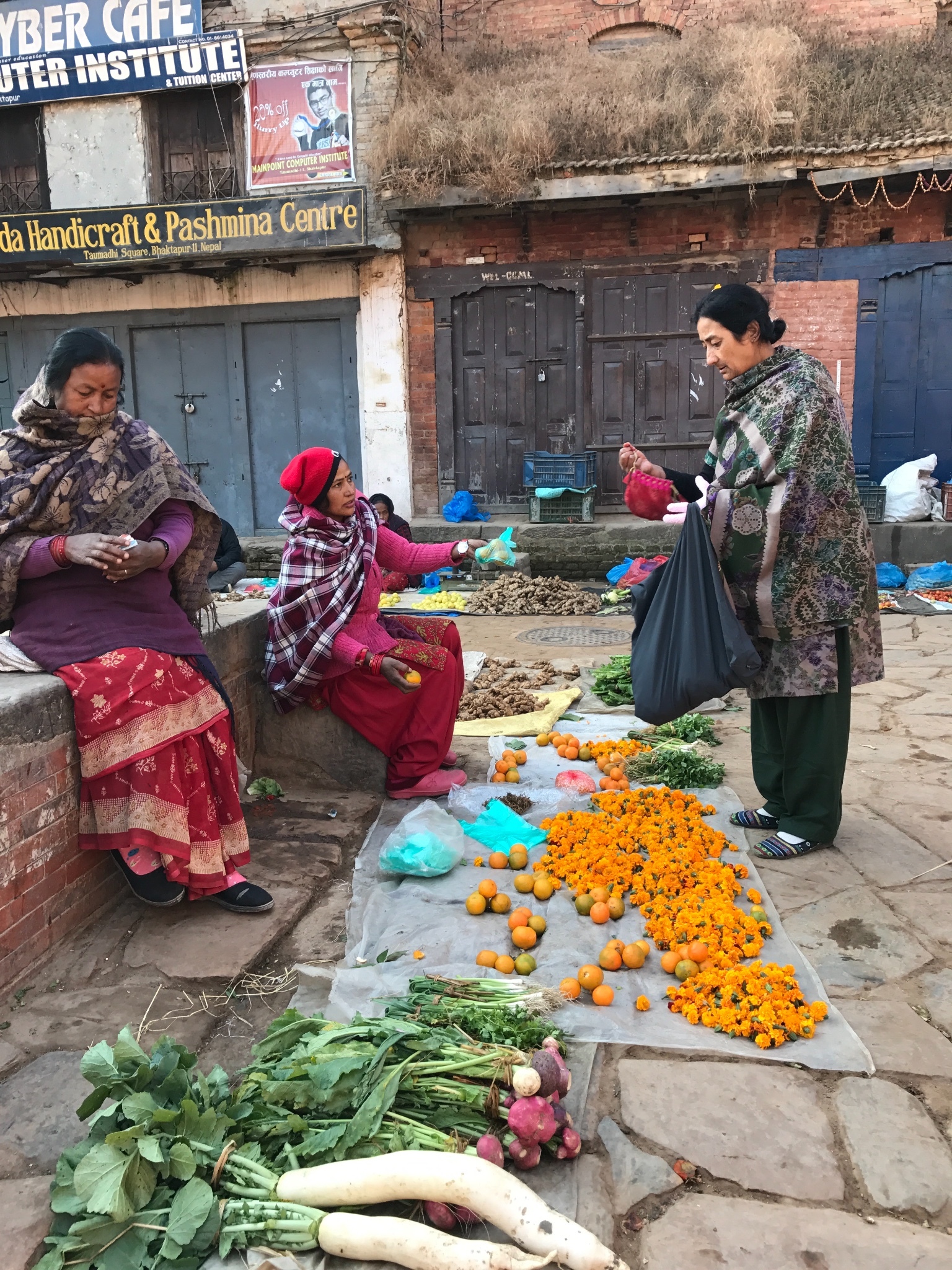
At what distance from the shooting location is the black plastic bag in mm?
3143

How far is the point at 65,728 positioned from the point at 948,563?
898cm

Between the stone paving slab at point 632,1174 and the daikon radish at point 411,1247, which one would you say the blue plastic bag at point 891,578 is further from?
the daikon radish at point 411,1247

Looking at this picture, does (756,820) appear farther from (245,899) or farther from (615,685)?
(615,685)

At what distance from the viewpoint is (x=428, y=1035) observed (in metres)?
2.14

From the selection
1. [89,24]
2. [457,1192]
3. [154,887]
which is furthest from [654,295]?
[457,1192]

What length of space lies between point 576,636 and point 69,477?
5349mm

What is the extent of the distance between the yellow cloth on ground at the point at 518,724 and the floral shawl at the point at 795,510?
1.98 meters

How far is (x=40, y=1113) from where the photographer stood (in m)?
2.20

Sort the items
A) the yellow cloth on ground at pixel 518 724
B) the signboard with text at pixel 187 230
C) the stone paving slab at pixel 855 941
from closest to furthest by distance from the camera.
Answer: the stone paving slab at pixel 855 941
the yellow cloth on ground at pixel 518 724
the signboard with text at pixel 187 230

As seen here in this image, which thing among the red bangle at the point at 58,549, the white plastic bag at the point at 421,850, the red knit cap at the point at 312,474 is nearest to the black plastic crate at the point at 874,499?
the red knit cap at the point at 312,474

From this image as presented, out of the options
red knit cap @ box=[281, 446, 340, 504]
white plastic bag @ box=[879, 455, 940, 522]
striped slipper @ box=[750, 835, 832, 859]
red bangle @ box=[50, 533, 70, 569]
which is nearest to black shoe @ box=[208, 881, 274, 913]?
red bangle @ box=[50, 533, 70, 569]

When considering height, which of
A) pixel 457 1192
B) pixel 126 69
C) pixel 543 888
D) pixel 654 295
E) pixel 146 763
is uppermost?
pixel 126 69

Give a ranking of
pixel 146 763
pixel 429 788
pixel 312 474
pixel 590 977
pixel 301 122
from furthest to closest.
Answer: pixel 301 122, pixel 429 788, pixel 312 474, pixel 146 763, pixel 590 977

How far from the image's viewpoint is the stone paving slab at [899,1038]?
2.27 metres
